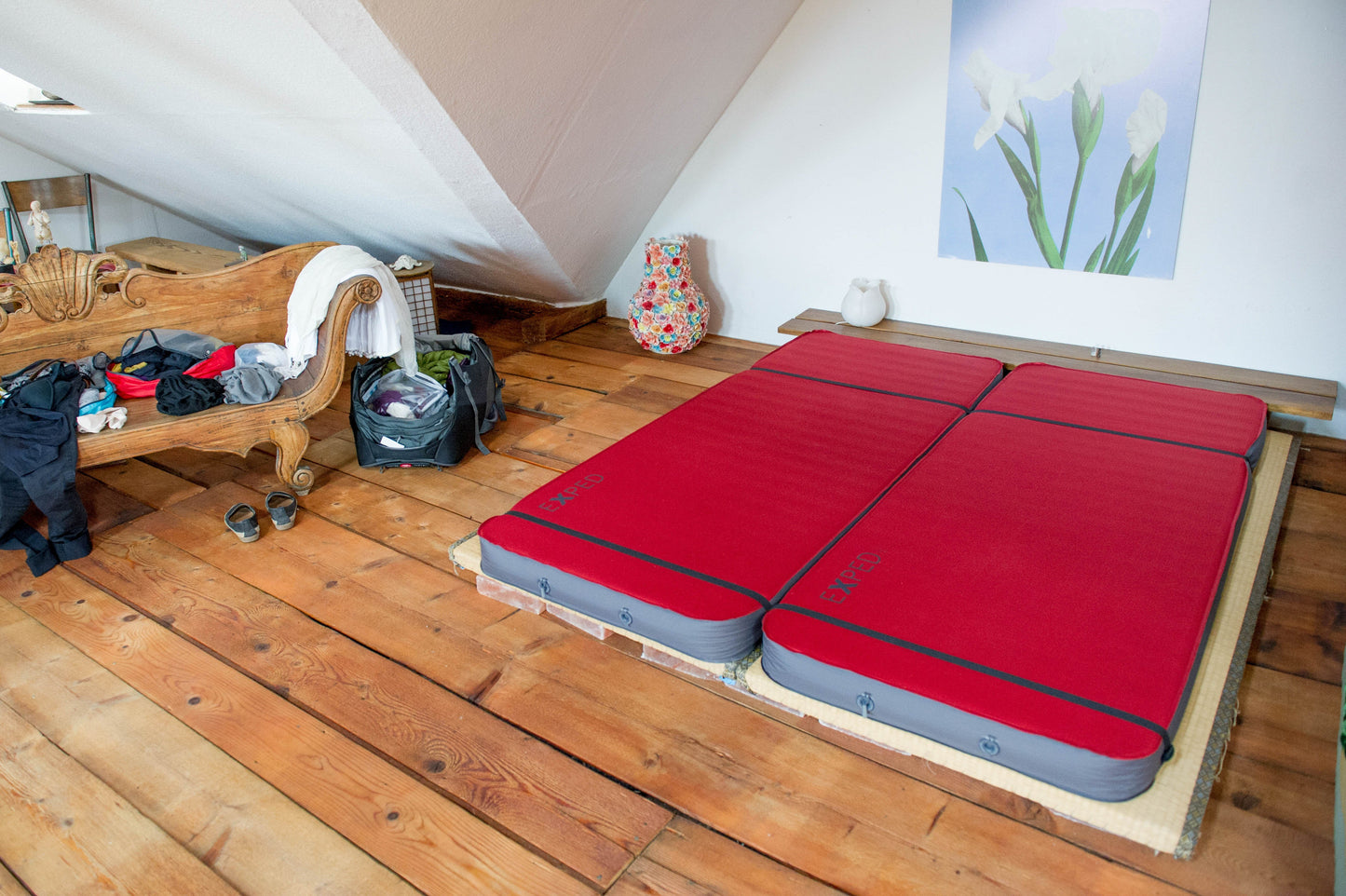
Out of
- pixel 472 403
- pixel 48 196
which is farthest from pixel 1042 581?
pixel 48 196

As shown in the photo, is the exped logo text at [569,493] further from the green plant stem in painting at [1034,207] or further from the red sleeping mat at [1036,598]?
the green plant stem in painting at [1034,207]

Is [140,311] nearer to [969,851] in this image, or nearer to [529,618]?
[529,618]

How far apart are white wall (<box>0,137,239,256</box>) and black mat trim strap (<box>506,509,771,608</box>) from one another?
12.7 ft

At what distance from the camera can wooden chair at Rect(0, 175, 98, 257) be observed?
4.18 metres

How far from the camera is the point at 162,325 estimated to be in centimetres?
277

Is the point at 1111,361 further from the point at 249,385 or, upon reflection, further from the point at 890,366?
the point at 249,385

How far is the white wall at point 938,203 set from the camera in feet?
8.08

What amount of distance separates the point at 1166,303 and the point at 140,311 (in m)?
3.14

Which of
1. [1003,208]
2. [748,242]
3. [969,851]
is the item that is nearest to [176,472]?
[748,242]

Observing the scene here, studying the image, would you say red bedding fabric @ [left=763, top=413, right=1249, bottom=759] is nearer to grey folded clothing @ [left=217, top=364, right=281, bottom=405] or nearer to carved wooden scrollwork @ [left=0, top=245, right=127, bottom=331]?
grey folded clothing @ [left=217, top=364, right=281, bottom=405]

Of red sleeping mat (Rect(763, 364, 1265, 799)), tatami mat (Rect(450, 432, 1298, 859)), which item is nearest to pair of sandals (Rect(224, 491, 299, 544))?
tatami mat (Rect(450, 432, 1298, 859))

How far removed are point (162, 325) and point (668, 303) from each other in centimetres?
171

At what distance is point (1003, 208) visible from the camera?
293 centimetres

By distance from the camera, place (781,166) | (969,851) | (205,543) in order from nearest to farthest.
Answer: (969,851), (205,543), (781,166)
